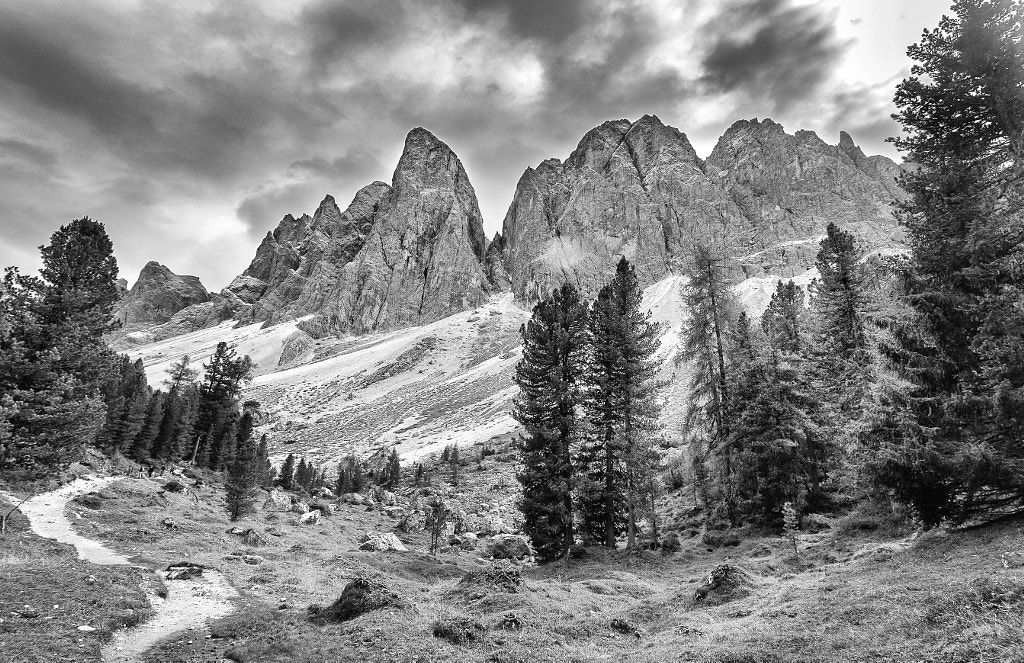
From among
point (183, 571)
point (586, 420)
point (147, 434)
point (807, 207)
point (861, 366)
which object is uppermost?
point (807, 207)

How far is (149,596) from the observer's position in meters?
12.6

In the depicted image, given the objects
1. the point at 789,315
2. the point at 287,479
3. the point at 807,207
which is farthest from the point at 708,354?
the point at 807,207

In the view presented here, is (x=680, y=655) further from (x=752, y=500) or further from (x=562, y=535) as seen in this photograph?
(x=752, y=500)

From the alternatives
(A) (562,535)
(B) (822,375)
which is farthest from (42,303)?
(B) (822,375)

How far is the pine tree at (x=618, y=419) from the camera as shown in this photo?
22.5m

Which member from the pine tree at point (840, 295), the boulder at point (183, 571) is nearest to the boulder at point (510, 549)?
the boulder at point (183, 571)

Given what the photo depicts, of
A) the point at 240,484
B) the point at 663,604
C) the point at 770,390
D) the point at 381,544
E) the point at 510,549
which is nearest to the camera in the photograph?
the point at 663,604

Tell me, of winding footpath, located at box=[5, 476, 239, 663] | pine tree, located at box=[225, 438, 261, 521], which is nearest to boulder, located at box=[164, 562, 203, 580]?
winding footpath, located at box=[5, 476, 239, 663]

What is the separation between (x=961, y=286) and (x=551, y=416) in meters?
15.5

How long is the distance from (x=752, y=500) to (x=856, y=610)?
54.5ft

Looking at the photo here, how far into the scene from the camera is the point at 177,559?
17.7 m

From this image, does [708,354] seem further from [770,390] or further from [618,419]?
[618,419]

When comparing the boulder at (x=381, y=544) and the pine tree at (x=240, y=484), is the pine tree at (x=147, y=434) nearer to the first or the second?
the pine tree at (x=240, y=484)

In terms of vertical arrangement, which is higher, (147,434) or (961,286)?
(961,286)
